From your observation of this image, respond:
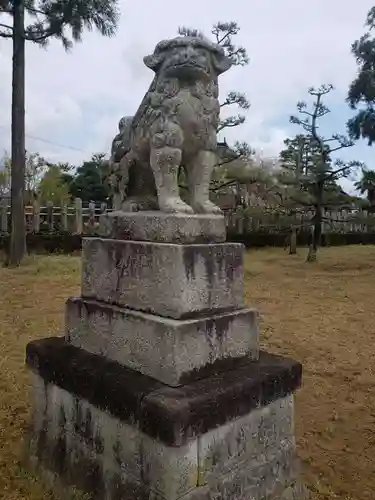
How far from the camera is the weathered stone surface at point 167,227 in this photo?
2.30 m

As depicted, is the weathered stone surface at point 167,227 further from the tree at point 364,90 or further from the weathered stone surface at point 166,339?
the tree at point 364,90

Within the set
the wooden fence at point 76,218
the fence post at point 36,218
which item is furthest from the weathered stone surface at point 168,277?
the fence post at point 36,218

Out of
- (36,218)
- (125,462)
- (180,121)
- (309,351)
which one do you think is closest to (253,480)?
(125,462)

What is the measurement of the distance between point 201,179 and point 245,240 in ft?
52.4

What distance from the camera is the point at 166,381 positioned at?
2.16 metres

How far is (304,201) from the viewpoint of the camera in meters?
13.3

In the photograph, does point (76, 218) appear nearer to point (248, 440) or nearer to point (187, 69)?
point (187, 69)

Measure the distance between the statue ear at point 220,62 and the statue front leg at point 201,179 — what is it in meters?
0.46

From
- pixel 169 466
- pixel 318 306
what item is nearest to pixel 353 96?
pixel 318 306

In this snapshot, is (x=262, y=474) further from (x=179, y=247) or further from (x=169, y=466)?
(x=179, y=247)

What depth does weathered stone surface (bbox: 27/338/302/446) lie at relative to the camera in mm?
Answer: 1961

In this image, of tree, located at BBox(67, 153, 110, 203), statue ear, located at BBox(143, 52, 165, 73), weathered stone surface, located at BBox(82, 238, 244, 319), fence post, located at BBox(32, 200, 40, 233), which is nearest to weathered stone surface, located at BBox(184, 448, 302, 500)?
weathered stone surface, located at BBox(82, 238, 244, 319)

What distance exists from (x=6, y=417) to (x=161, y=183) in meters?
2.24

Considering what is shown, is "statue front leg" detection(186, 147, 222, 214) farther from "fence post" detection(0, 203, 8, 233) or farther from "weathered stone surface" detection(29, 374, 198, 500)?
"fence post" detection(0, 203, 8, 233)
